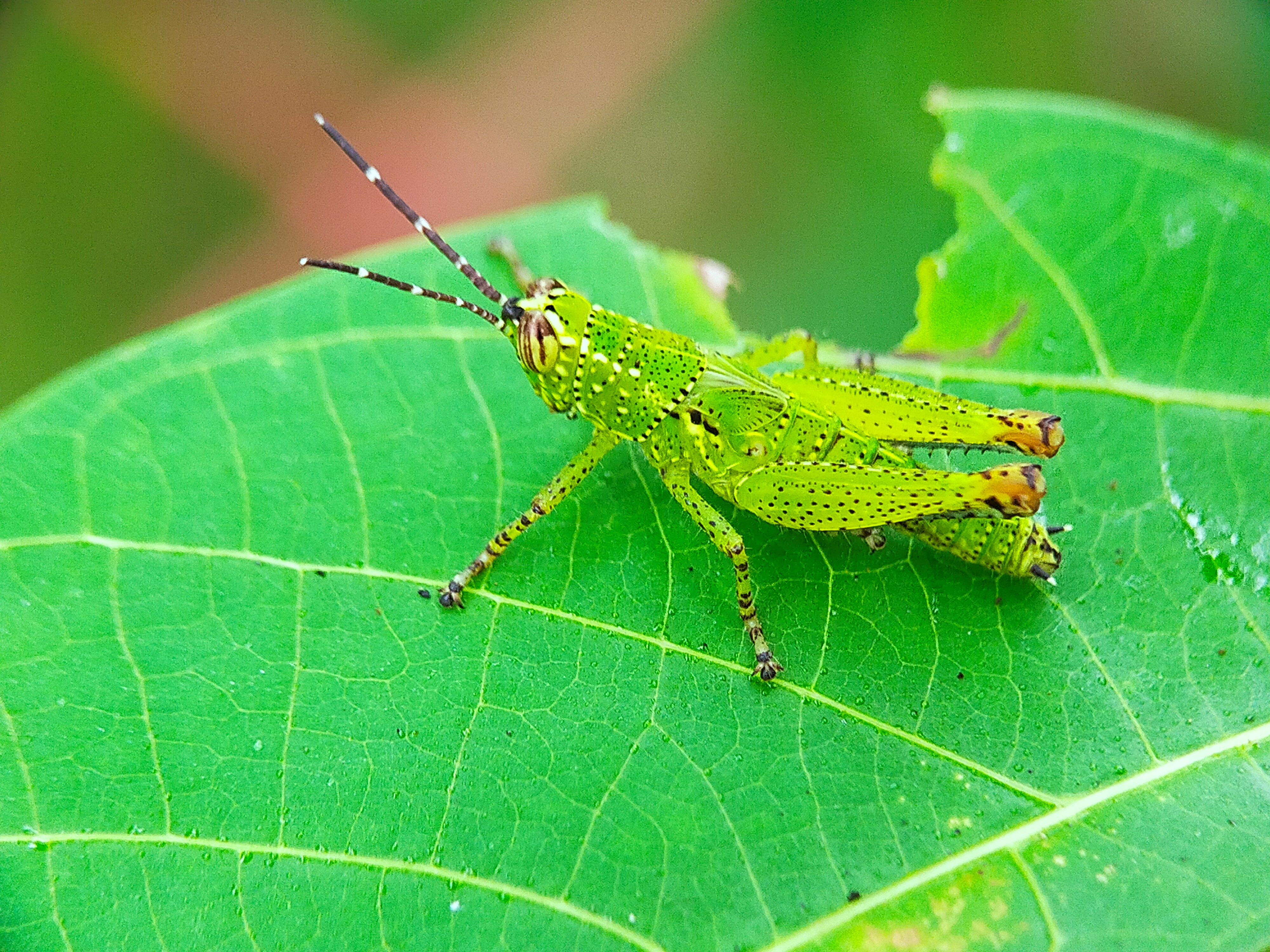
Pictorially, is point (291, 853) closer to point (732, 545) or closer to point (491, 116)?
point (732, 545)

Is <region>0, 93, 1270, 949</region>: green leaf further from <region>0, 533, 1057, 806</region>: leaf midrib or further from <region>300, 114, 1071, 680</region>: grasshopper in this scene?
<region>300, 114, 1071, 680</region>: grasshopper

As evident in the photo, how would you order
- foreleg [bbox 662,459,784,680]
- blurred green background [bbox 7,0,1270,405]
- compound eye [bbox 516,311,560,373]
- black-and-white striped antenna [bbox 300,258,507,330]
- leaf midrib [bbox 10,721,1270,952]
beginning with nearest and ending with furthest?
leaf midrib [bbox 10,721,1270,952], foreleg [bbox 662,459,784,680], black-and-white striped antenna [bbox 300,258,507,330], compound eye [bbox 516,311,560,373], blurred green background [bbox 7,0,1270,405]

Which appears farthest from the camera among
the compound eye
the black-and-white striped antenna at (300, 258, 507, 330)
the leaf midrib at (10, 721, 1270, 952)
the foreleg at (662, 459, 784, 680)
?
the compound eye

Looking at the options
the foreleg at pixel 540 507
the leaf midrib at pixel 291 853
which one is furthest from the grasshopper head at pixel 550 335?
the leaf midrib at pixel 291 853

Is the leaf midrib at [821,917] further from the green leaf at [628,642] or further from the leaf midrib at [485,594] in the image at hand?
the leaf midrib at [485,594]

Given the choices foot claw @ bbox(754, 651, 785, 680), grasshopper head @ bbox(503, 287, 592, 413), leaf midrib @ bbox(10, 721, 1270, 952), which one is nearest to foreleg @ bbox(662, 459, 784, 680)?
foot claw @ bbox(754, 651, 785, 680)

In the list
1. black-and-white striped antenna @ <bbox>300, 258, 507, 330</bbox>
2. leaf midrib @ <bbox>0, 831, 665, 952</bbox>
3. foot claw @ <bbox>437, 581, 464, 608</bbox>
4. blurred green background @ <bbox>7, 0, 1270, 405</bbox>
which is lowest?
leaf midrib @ <bbox>0, 831, 665, 952</bbox>

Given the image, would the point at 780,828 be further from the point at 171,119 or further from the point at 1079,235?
the point at 171,119
